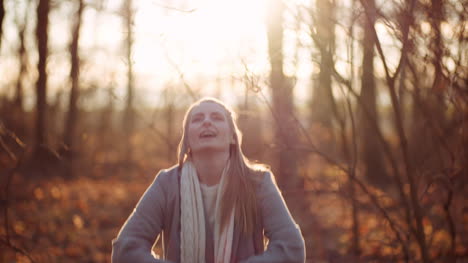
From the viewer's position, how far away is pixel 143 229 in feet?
8.22

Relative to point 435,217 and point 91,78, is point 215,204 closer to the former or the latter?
point 435,217

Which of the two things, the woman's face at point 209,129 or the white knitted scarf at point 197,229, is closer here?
the white knitted scarf at point 197,229

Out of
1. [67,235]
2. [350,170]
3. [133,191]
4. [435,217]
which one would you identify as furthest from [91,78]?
[350,170]

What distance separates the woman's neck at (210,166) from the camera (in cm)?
267

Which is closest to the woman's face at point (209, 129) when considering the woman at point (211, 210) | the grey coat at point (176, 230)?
the woman at point (211, 210)

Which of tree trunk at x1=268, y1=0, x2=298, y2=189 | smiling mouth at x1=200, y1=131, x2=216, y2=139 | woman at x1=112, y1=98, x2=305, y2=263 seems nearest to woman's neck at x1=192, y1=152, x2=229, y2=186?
woman at x1=112, y1=98, x2=305, y2=263

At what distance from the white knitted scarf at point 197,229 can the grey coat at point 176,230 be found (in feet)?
0.19

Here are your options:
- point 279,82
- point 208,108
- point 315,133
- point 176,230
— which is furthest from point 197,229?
point 315,133

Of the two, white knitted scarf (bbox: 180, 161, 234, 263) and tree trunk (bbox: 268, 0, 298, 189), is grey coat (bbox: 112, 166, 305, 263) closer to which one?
white knitted scarf (bbox: 180, 161, 234, 263)

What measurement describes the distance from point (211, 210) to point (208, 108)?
608 millimetres

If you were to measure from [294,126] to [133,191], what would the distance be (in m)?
7.64

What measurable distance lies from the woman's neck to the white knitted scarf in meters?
0.08

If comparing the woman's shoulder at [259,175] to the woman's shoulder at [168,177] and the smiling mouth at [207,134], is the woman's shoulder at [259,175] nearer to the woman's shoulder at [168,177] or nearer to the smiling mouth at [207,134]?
the smiling mouth at [207,134]

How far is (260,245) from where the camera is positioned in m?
2.65
